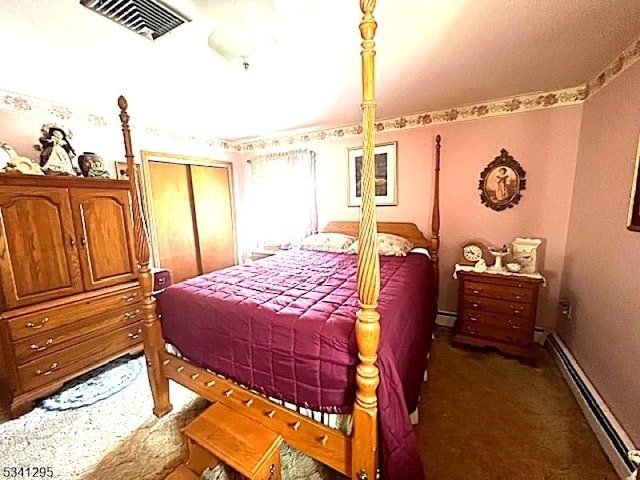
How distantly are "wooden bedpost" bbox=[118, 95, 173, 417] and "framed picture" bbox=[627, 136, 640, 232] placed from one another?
2.85 m

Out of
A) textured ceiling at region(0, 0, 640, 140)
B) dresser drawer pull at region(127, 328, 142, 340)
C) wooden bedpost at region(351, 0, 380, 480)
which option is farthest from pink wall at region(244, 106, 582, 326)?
dresser drawer pull at region(127, 328, 142, 340)

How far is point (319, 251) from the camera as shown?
324cm

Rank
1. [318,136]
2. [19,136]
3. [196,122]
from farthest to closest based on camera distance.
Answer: [318,136]
[196,122]
[19,136]

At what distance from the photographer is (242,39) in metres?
1.48

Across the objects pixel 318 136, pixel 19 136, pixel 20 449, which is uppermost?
pixel 318 136

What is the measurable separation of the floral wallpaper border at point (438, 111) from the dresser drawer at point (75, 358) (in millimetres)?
1968

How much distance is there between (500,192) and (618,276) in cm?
125

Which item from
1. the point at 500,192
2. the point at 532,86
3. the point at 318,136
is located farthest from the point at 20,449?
the point at 532,86

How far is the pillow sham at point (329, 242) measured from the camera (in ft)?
10.5

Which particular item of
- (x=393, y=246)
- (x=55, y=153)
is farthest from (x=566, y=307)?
(x=55, y=153)

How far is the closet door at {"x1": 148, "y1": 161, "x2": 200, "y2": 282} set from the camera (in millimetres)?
3305

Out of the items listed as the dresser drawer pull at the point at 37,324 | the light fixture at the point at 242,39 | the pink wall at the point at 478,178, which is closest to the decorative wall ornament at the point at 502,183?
the pink wall at the point at 478,178

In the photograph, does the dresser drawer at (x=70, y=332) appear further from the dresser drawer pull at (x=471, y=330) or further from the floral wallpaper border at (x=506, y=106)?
the dresser drawer pull at (x=471, y=330)

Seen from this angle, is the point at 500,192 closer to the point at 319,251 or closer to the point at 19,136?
the point at 319,251
